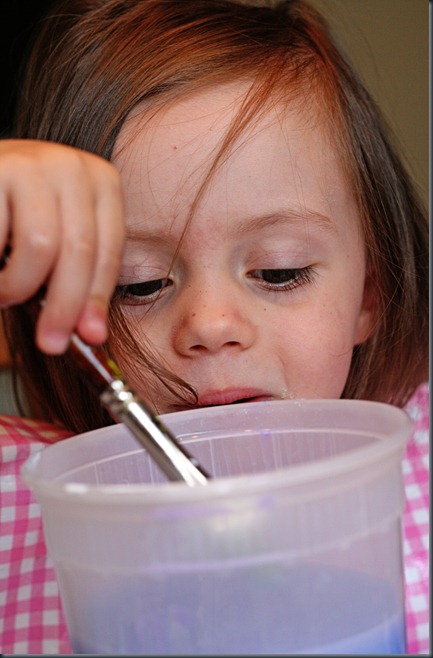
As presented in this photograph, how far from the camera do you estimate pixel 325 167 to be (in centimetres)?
83

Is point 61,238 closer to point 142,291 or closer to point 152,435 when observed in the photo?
point 152,435

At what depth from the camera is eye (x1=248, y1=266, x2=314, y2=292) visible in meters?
0.79

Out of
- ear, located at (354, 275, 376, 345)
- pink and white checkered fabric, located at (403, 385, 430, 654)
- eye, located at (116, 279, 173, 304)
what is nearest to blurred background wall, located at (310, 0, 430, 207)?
ear, located at (354, 275, 376, 345)

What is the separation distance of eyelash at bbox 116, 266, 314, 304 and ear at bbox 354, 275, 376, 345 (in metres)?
0.18

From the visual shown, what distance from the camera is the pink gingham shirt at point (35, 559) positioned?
70cm

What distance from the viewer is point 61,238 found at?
47cm

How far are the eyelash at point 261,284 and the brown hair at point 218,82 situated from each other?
2 centimetres

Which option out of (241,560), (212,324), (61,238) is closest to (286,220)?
(212,324)

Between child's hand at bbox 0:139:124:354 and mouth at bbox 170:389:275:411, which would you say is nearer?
child's hand at bbox 0:139:124:354

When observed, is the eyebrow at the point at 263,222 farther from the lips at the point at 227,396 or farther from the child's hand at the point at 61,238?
the child's hand at the point at 61,238

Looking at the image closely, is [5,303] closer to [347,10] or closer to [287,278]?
[287,278]

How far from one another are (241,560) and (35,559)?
465 millimetres

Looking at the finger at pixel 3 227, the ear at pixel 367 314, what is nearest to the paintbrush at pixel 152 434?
the finger at pixel 3 227

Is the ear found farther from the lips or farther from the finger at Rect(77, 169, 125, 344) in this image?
the finger at Rect(77, 169, 125, 344)
